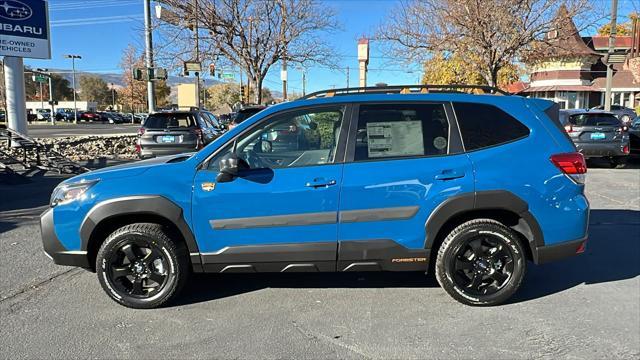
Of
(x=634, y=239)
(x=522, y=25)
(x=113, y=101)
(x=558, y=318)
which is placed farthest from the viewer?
(x=113, y=101)

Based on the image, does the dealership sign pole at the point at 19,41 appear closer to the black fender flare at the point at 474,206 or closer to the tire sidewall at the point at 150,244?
the tire sidewall at the point at 150,244

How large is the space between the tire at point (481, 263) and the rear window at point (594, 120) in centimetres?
1073

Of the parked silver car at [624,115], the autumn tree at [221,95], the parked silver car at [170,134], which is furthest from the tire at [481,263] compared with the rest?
the autumn tree at [221,95]

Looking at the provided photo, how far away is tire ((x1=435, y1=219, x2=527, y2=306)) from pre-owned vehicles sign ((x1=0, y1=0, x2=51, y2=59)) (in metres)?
17.4

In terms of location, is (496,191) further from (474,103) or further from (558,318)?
(558,318)

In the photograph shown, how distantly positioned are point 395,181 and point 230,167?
4.38 feet

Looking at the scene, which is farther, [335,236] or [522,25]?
[522,25]

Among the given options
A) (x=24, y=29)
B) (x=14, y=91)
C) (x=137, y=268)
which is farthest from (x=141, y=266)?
(x=24, y=29)

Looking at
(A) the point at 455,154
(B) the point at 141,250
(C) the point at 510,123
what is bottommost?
(B) the point at 141,250

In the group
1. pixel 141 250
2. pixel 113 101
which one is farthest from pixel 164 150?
pixel 113 101

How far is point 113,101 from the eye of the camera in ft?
368

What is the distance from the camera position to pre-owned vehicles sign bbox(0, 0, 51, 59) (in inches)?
638

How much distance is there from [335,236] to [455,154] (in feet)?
3.98

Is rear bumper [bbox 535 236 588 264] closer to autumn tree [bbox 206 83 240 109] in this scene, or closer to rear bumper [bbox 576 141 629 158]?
rear bumper [bbox 576 141 629 158]
